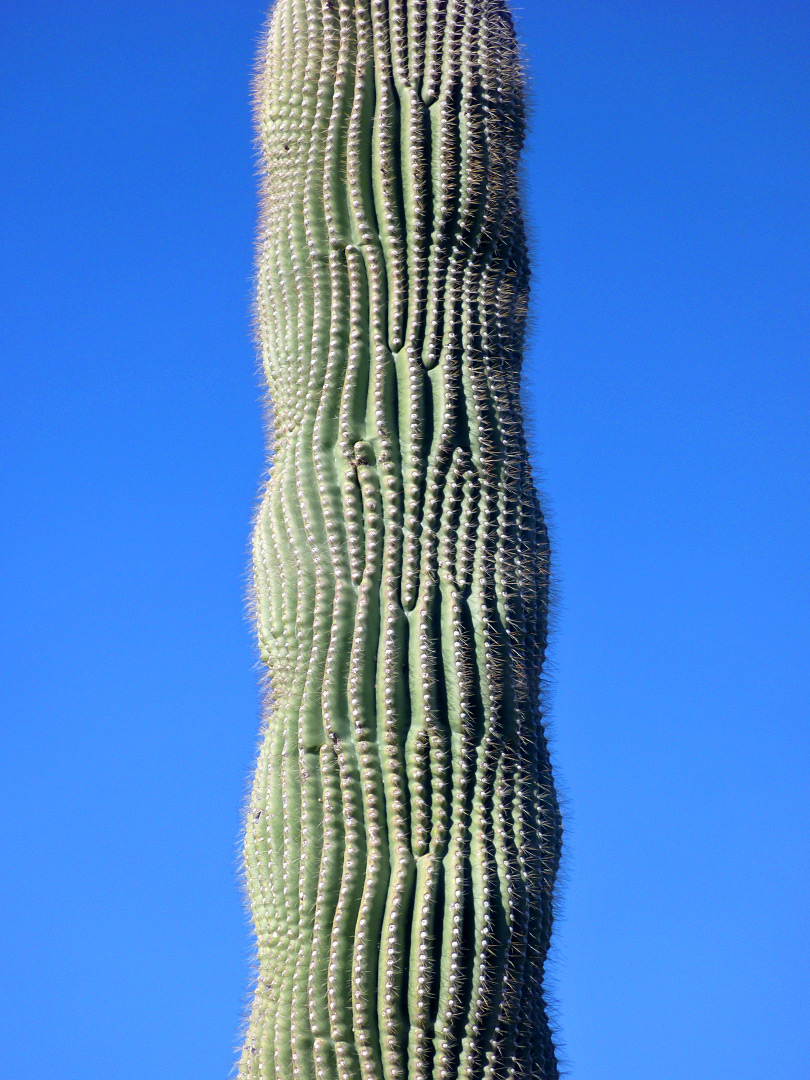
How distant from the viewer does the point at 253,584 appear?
351 cm

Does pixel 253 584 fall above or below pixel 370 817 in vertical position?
above

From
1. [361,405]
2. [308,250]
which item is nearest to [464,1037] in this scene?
[361,405]

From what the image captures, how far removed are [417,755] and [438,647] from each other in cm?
29

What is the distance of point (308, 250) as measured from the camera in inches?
140

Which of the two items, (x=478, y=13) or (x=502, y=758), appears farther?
(x=478, y=13)

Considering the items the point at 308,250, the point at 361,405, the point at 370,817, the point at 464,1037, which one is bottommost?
the point at 464,1037

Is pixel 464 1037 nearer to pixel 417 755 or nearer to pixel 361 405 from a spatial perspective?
pixel 417 755

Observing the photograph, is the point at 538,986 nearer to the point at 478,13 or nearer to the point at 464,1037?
the point at 464,1037

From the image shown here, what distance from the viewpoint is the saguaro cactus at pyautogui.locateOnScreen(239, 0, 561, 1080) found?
308cm

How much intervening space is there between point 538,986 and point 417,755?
712 mm

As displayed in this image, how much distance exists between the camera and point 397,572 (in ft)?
10.7

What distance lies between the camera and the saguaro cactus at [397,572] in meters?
3.08

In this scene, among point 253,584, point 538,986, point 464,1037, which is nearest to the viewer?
point 464,1037

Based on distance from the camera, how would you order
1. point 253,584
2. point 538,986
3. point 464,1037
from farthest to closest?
point 253,584
point 538,986
point 464,1037
